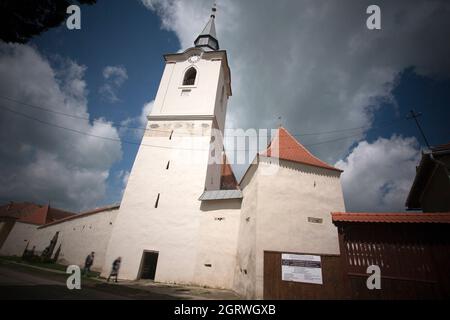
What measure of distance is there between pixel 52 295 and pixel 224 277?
7428mm

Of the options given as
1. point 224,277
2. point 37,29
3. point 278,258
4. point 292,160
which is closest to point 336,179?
point 292,160

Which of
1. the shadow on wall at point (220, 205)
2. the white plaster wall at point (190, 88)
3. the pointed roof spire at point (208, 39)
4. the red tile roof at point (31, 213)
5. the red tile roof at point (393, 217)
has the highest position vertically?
the pointed roof spire at point (208, 39)

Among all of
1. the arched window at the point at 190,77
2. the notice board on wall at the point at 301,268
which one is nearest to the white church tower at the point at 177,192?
the arched window at the point at 190,77

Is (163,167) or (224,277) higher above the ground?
(163,167)

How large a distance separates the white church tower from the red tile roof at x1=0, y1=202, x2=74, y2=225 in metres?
25.8

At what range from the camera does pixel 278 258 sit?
7.62 m

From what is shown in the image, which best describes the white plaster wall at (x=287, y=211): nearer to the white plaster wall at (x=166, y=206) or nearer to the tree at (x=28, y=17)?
the white plaster wall at (x=166, y=206)

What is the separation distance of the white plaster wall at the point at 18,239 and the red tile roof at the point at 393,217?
34.4 meters

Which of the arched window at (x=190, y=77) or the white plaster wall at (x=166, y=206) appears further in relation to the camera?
the arched window at (x=190, y=77)

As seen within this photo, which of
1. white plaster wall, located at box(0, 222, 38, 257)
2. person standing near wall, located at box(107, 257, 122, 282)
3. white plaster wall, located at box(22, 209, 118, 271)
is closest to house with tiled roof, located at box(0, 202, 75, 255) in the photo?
white plaster wall, located at box(0, 222, 38, 257)

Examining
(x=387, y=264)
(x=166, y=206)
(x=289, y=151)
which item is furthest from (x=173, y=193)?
(x=387, y=264)

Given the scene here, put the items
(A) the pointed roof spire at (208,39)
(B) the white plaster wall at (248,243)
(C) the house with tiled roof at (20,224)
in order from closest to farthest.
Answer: (B) the white plaster wall at (248,243) → (A) the pointed roof spire at (208,39) → (C) the house with tiled roof at (20,224)

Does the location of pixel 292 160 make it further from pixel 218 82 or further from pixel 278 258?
pixel 218 82

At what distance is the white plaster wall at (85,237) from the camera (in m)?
16.0
